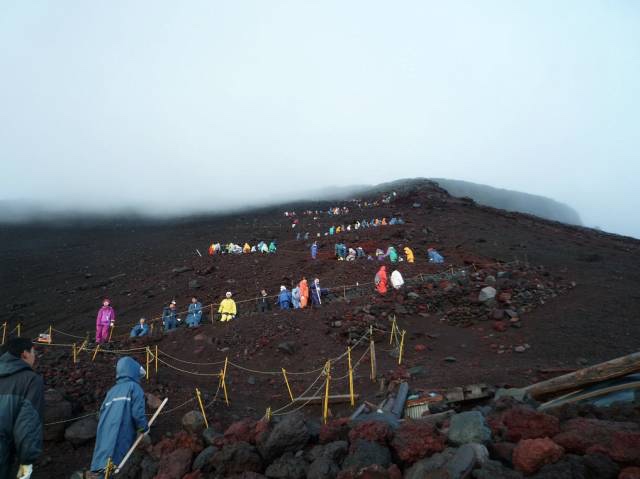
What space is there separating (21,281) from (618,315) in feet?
110

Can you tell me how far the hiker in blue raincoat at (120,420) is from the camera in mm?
4820

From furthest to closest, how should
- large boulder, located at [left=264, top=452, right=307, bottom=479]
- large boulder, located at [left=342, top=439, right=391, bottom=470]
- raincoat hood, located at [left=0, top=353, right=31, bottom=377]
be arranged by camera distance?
raincoat hood, located at [left=0, top=353, right=31, bottom=377]
large boulder, located at [left=264, top=452, right=307, bottom=479]
large boulder, located at [left=342, top=439, right=391, bottom=470]

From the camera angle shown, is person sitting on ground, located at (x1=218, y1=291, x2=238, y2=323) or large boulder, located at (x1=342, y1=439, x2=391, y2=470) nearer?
large boulder, located at (x1=342, y1=439, x2=391, y2=470)

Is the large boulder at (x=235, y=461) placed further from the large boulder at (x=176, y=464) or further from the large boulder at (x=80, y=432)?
the large boulder at (x=80, y=432)

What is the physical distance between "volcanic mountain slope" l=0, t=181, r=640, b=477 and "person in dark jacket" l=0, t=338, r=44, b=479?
125 inches

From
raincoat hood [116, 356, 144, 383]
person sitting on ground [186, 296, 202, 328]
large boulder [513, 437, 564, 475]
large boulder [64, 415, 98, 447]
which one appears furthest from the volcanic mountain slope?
large boulder [513, 437, 564, 475]

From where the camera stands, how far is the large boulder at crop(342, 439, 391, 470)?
12.1 ft

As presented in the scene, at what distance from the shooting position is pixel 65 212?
50.5 meters

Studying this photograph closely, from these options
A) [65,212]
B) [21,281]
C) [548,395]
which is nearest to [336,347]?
[548,395]

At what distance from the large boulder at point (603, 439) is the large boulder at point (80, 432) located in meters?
7.35

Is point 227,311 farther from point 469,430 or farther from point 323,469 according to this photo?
point 469,430

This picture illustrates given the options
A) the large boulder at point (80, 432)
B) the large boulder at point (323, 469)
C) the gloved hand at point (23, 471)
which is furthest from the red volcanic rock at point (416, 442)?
the large boulder at point (80, 432)

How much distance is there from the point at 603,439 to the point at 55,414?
8.43 meters

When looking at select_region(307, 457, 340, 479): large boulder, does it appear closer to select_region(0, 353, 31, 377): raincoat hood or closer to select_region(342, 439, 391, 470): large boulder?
select_region(342, 439, 391, 470): large boulder
